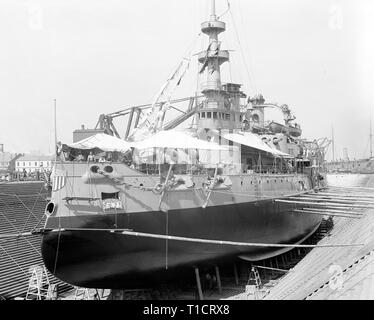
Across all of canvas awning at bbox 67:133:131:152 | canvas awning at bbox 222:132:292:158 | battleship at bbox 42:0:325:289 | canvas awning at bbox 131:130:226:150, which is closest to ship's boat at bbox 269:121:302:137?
battleship at bbox 42:0:325:289

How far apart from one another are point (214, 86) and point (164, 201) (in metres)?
10.5

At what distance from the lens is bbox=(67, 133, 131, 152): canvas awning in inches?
648

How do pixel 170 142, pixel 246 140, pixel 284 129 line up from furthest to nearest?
pixel 284 129 < pixel 246 140 < pixel 170 142

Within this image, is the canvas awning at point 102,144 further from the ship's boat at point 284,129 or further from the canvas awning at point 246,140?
the ship's boat at point 284,129

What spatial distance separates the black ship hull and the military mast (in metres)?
6.09

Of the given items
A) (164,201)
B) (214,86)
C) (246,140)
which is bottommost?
(164,201)

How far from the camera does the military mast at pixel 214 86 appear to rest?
2358 cm

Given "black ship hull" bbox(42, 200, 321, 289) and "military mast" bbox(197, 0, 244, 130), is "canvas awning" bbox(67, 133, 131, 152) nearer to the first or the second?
"black ship hull" bbox(42, 200, 321, 289)

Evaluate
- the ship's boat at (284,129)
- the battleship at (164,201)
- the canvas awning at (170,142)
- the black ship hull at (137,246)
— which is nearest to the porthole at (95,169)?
the battleship at (164,201)

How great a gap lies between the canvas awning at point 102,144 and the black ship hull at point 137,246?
10.5ft

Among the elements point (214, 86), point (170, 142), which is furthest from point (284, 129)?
point (170, 142)

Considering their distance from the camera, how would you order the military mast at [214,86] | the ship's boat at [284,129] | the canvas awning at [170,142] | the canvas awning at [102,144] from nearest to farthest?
the canvas awning at [102,144] → the canvas awning at [170,142] → the military mast at [214,86] → the ship's boat at [284,129]

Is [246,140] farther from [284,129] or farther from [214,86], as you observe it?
[284,129]

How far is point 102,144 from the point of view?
56.2ft
